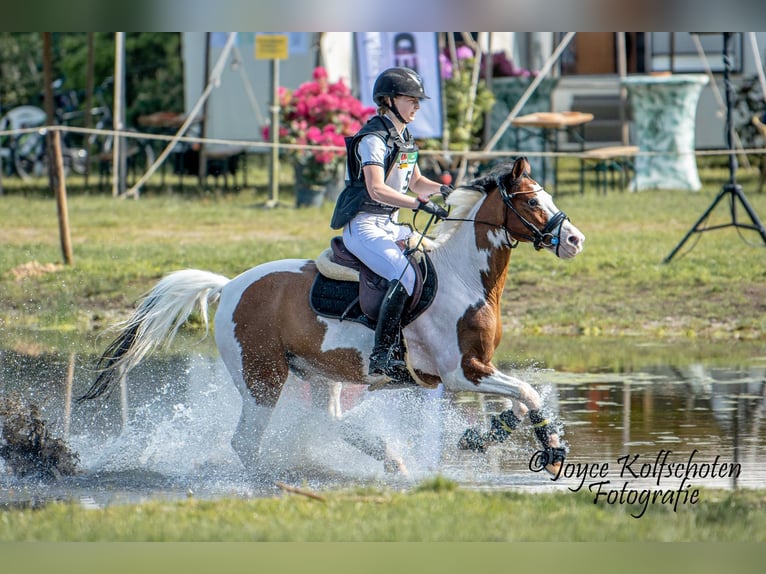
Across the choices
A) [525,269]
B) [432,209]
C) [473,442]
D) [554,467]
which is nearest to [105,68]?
[525,269]

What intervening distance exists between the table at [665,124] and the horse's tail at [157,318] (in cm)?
1427

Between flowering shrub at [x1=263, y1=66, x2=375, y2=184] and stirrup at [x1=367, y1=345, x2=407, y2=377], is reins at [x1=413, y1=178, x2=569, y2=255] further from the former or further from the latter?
flowering shrub at [x1=263, y1=66, x2=375, y2=184]

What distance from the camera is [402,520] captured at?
6309mm

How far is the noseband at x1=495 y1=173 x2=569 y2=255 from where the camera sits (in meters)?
7.41

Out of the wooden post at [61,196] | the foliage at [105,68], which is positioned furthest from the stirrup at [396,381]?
the foliage at [105,68]

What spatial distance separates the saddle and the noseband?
574mm

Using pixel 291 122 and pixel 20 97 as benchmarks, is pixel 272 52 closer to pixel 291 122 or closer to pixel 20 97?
pixel 291 122

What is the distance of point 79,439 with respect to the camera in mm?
8602

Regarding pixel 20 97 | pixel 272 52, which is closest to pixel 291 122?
pixel 272 52

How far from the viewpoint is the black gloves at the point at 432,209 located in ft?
24.0

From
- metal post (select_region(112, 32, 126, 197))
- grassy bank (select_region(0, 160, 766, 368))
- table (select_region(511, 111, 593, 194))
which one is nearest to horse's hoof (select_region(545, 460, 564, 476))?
grassy bank (select_region(0, 160, 766, 368))

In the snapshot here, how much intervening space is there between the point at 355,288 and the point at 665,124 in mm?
15308

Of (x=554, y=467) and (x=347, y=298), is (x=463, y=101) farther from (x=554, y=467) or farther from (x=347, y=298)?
(x=554, y=467)

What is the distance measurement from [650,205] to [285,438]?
11959 mm
